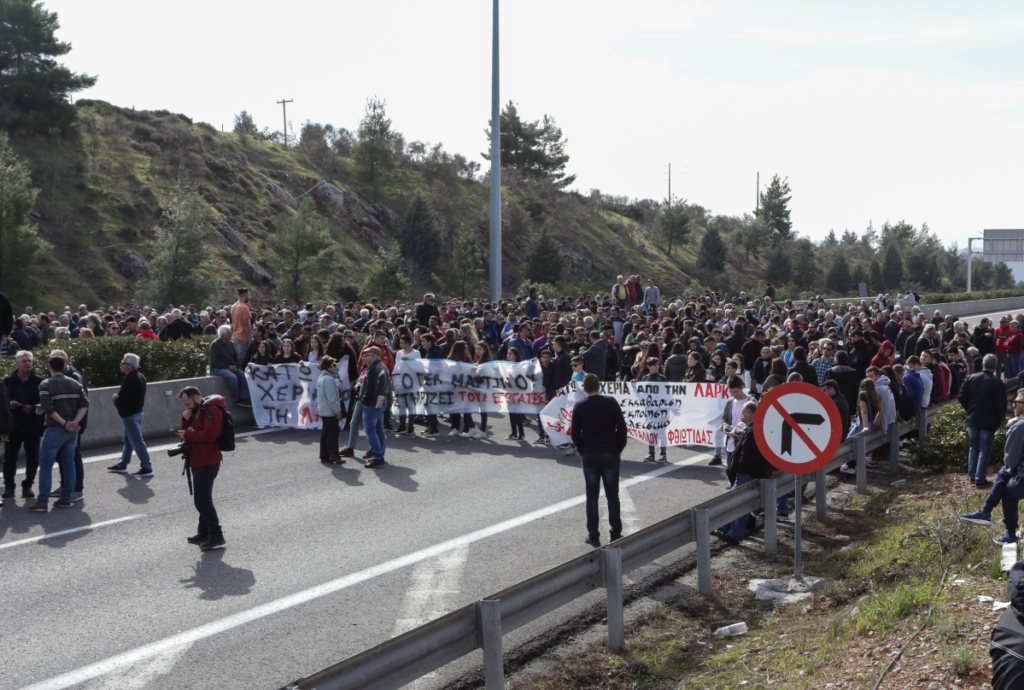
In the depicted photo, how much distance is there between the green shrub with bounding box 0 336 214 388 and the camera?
1627cm

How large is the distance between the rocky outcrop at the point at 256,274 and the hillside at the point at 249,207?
0.28 ft

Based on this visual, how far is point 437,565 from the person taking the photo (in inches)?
338

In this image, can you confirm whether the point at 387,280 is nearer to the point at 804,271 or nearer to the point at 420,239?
the point at 420,239

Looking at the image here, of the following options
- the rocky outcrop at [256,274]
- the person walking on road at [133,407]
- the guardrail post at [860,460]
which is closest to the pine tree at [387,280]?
the rocky outcrop at [256,274]

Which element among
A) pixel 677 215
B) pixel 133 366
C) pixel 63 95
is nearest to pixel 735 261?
pixel 677 215

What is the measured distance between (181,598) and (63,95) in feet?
190

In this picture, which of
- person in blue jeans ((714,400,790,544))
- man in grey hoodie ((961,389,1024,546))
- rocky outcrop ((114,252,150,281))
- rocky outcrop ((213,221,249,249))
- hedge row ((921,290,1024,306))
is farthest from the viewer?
hedge row ((921,290,1024,306))

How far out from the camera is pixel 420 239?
204 ft

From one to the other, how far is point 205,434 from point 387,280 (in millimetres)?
39692

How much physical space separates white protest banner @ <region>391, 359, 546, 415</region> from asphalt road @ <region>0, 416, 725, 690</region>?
7.43 feet

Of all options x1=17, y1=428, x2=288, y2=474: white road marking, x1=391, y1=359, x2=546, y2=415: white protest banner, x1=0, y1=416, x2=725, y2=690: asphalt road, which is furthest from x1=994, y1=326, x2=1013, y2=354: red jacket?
x1=17, y1=428, x2=288, y2=474: white road marking

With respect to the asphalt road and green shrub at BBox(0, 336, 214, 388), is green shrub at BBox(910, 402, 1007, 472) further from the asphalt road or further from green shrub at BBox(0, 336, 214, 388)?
green shrub at BBox(0, 336, 214, 388)

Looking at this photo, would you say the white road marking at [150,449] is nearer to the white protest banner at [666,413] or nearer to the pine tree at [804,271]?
the white protest banner at [666,413]

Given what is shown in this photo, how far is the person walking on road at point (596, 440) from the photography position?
927 cm
